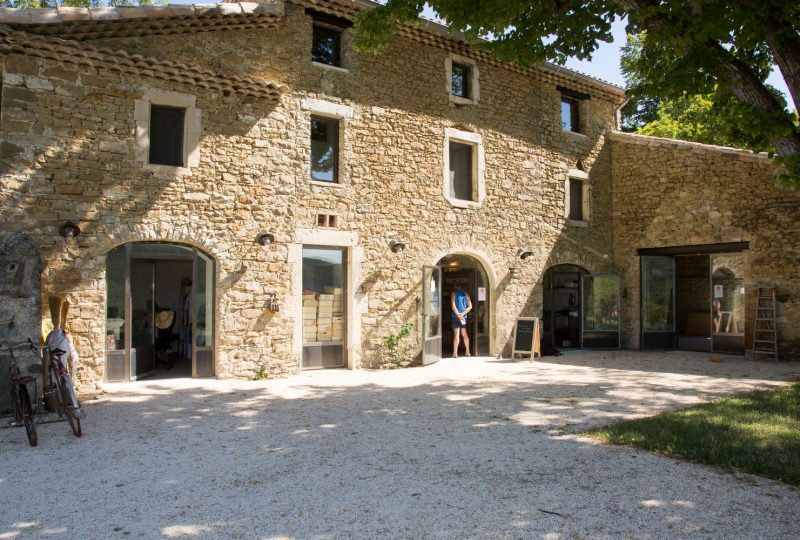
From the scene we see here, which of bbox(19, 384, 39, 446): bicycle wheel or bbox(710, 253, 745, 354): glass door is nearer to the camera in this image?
bbox(19, 384, 39, 446): bicycle wheel

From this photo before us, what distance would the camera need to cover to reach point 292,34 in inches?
373

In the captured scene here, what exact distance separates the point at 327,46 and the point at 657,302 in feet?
31.2

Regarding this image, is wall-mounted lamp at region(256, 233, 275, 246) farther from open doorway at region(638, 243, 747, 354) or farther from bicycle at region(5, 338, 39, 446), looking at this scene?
open doorway at region(638, 243, 747, 354)

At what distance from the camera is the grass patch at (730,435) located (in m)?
4.44

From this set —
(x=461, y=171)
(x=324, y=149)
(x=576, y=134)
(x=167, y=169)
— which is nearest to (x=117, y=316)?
(x=167, y=169)

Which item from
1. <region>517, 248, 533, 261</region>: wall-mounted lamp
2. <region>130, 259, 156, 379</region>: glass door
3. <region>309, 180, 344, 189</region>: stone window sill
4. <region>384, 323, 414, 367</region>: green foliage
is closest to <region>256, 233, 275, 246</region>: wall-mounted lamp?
<region>309, 180, 344, 189</region>: stone window sill

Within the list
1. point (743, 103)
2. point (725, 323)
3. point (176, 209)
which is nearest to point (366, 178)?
point (176, 209)

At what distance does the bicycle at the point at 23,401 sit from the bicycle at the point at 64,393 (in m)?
0.22

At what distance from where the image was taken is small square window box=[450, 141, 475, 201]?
11.6m

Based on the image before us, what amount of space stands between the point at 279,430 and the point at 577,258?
31.4 feet

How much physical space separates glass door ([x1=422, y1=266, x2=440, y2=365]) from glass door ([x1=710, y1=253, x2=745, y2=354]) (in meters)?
6.50

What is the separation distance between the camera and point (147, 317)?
29.8 feet

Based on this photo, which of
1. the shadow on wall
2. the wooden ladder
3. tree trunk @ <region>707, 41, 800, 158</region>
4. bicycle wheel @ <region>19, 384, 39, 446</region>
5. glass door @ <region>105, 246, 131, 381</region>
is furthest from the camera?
the wooden ladder

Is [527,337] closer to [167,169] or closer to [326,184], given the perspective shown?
[326,184]
